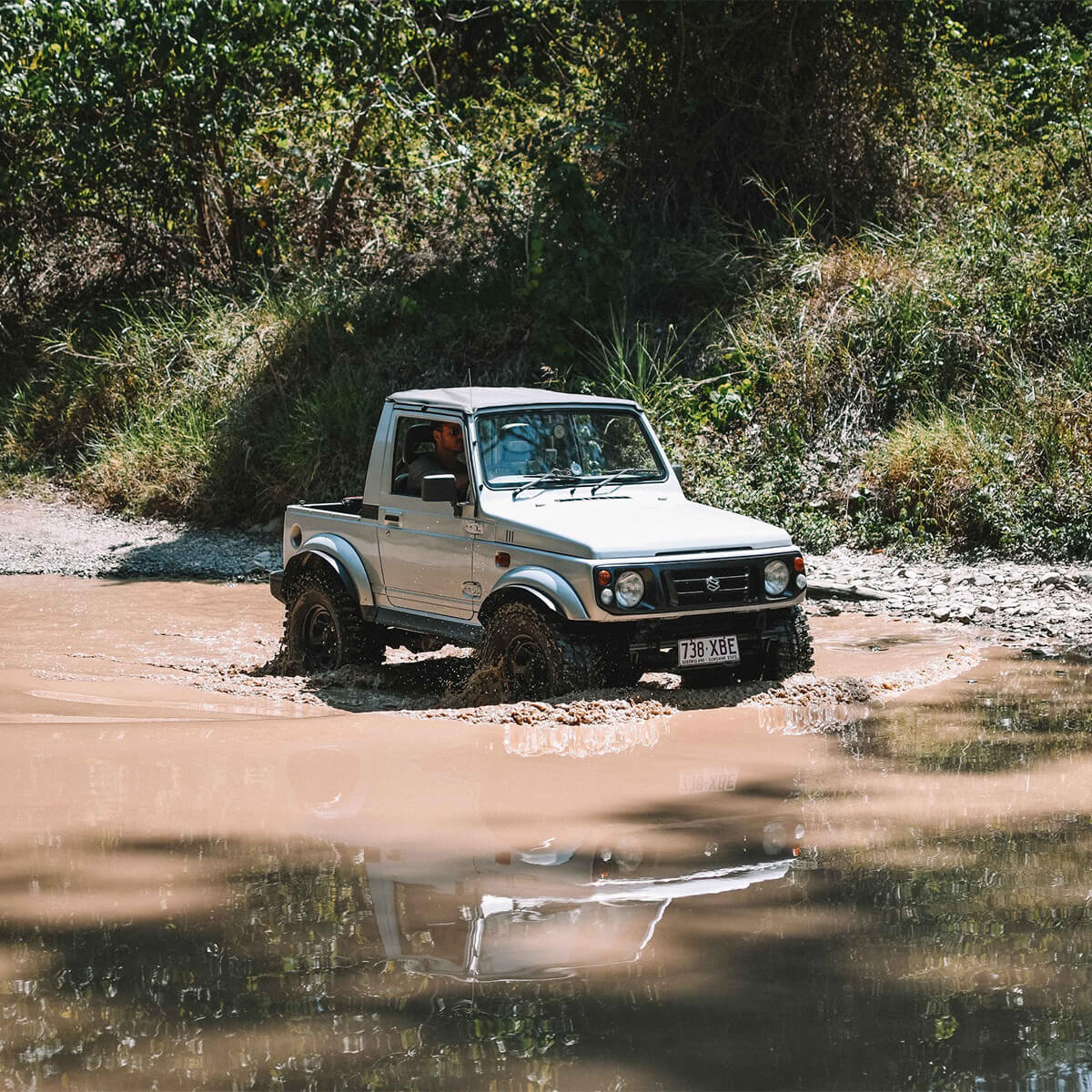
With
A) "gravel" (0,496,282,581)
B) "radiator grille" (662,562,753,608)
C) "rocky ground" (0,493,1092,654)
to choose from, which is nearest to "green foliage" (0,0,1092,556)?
"gravel" (0,496,282,581)

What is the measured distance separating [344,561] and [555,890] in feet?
14.5

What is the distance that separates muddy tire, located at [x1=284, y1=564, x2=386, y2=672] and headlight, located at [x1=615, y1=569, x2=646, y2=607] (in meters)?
2.15

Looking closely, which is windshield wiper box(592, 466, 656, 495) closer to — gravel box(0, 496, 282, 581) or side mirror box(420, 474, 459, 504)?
side mirror box(420, 474, 459, 504)

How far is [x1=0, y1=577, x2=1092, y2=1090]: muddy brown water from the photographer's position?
3.70 meters

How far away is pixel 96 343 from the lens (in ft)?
65.0

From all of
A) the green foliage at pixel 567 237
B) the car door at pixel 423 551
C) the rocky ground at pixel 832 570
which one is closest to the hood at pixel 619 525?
the car door at pixel 423 551

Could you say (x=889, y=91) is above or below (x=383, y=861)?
above

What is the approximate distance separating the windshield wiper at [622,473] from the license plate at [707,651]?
1.18 meters

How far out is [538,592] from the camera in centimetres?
761

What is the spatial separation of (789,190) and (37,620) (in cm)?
1038

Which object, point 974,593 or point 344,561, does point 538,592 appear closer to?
point 344,561

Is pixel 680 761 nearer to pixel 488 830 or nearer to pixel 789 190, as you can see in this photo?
pixel 488 830

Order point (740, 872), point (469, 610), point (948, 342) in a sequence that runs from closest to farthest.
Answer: point (740, 872), point (469, 610), point (948, 342)

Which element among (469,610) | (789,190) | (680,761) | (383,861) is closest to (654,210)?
(789,190)
